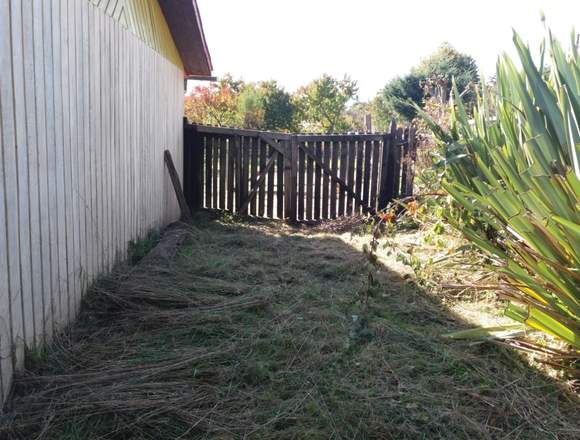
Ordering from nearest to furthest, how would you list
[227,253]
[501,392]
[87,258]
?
1. [501,392]
2. [87,258]
3. [227,253]

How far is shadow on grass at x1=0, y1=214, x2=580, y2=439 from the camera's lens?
98.0 inches

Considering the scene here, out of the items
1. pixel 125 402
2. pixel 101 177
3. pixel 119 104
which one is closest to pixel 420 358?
pixel 125 402

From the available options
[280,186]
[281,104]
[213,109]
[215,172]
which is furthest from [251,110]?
[280,186]

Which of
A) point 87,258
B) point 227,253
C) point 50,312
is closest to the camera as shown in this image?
point 50,312

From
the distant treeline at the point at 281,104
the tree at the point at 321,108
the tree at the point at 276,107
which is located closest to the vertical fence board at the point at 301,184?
the distant treeline at the point at 281,104

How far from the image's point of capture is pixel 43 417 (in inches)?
97.0

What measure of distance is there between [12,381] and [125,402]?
26.4 inches

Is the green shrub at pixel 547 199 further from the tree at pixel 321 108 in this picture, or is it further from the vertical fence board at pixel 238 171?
the tree at pixel 321 108

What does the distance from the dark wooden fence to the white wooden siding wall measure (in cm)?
280

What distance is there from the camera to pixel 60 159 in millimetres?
3373

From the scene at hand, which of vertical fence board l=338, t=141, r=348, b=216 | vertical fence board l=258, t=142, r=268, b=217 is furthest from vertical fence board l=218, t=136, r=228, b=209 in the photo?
vertical fence board l=338, t=141, r=348, b=216

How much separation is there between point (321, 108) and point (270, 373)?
18.0m

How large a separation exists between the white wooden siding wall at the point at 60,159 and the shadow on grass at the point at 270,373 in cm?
33

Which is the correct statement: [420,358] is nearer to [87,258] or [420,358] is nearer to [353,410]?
[353,410]
